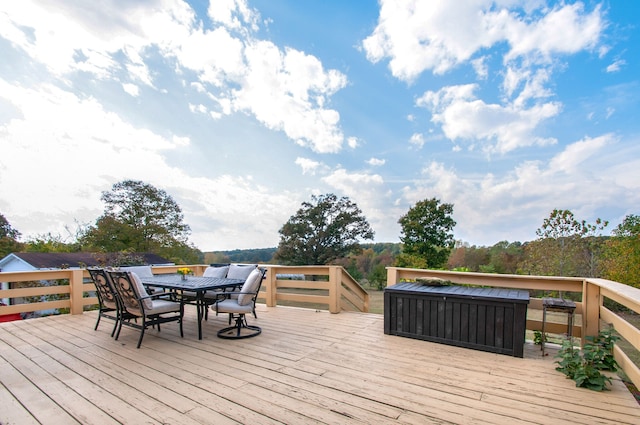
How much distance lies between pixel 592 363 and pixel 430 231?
17.7 metres

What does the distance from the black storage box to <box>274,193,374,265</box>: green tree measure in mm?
18455

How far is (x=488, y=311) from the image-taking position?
3.22 meters

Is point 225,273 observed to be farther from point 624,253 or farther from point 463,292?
point 624,253

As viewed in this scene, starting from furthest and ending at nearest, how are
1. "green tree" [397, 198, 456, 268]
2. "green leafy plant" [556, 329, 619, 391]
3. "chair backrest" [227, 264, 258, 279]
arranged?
A: "green tree" [397, 198, 456, 268], "chair backrest" [227, 264, 258, 279], "green leafy plant" [556, 329, 619, 391]

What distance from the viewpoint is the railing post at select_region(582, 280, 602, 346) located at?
3166mm

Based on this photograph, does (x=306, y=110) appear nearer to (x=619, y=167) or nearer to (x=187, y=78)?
(x=187, y=78)

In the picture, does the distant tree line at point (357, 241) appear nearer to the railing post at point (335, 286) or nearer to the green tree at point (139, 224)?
the green tree at point (139, 224)

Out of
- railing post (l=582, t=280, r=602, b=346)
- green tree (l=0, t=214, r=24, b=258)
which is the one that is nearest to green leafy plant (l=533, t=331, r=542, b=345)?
railing post (l=582, t=280, r=602, b=346)

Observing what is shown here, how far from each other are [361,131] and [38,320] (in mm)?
10087

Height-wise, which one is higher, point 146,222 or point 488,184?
point 488,184

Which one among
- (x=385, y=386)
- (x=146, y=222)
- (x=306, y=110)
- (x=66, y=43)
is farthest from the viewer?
(x=146, y=222)

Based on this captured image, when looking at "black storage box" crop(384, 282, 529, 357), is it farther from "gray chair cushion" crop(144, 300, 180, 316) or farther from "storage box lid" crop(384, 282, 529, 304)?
"gray chair cushion" crop(144, 300, 180, 316)

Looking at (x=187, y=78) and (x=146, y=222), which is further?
Answer: (x=146, y=222)

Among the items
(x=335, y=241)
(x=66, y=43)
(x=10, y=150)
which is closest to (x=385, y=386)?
(x=66, y=43)
